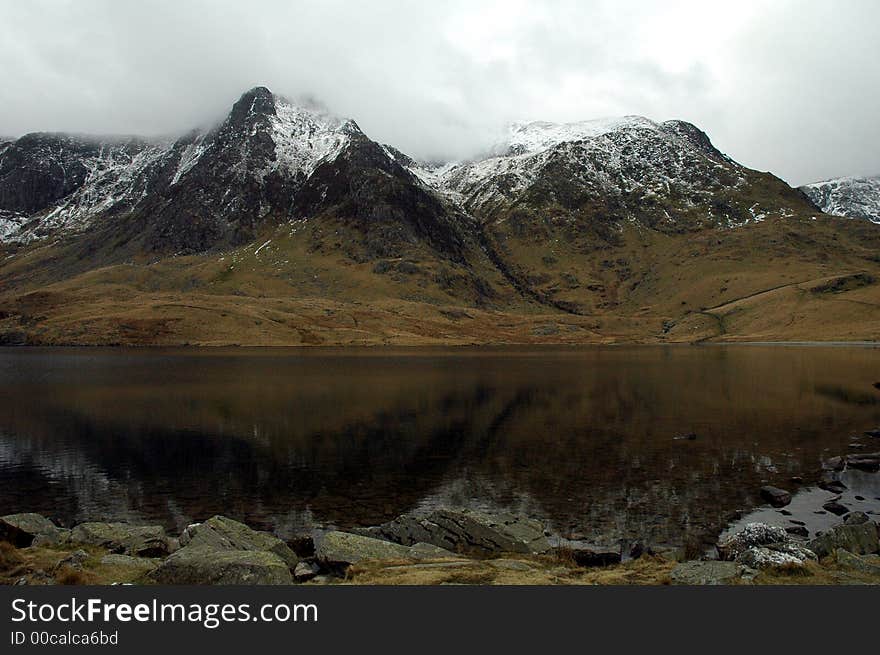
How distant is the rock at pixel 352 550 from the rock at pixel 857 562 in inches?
604

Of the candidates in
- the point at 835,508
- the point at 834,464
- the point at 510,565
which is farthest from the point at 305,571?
the point at 834,464

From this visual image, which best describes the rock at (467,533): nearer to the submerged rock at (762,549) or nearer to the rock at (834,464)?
the submerged rock at (762,549)

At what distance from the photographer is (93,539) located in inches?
987

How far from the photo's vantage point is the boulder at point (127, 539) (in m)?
23.7

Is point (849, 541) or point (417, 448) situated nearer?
point (849, 541)

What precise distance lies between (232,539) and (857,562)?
76.1 ft

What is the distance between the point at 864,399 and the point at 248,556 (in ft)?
275

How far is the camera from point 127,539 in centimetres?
2491

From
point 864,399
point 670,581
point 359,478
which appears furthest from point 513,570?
point 864,399

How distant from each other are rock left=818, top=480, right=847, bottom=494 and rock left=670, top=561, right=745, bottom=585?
73.9ft

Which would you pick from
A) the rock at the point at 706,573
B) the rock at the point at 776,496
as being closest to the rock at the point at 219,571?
the rock at the point at 706,573

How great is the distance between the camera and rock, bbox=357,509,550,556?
987 inches

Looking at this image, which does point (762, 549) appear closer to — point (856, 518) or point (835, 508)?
point (856, 518)

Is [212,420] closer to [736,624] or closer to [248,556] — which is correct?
[248,556]
